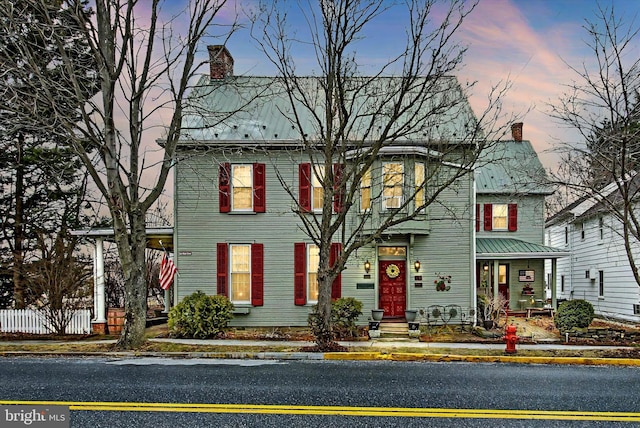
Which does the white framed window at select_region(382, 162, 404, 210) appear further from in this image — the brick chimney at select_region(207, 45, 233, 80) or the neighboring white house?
the brick chimney at select_region(207, 45, 233, 80)

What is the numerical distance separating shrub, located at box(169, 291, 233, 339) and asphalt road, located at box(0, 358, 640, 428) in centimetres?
391

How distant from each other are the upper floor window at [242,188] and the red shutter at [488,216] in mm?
11723

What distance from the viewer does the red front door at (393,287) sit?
17391 millimetres

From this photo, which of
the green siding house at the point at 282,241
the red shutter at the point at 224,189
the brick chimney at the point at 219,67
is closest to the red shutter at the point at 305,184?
the green siding house at the point at 282,241

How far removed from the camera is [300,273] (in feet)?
56.3

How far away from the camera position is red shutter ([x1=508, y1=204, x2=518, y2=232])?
77.8 ft

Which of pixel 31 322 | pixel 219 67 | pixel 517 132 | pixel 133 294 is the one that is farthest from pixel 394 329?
pixel 517 132

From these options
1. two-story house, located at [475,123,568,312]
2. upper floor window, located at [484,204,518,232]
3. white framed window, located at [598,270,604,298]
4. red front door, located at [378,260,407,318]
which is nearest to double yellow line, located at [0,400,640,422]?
red front door, located at [378,260,407,318]

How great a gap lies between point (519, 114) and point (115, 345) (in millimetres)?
12682

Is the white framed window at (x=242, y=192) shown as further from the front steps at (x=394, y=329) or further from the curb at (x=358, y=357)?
the curb at (x=358, y=357)

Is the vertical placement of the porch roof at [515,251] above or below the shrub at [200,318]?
above

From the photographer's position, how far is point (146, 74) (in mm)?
13125

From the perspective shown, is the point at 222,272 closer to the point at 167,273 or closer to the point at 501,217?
the point at 167,273

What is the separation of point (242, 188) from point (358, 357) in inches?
317
